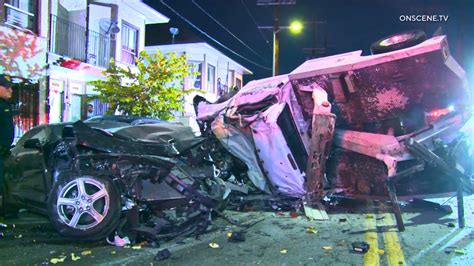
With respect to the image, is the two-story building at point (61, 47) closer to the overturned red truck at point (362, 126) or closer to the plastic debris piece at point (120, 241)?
the overturned red truck at point (362, 126)

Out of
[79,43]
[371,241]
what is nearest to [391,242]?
[371,241]

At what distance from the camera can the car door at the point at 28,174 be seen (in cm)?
532

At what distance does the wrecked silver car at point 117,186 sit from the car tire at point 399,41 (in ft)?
11.0

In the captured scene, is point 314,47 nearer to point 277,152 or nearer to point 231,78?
point 231,78

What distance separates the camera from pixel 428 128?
20.0 feet

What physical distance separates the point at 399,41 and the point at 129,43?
51.5 feet

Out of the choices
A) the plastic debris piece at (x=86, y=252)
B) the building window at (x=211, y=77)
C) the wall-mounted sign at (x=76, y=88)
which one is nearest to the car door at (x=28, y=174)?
the plastic debris piece at (x=86, y=252)

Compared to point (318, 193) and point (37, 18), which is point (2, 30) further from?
point (318, 193)

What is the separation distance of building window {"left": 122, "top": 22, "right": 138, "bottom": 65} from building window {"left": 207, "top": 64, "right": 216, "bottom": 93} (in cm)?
874

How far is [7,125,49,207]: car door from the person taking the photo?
5324 mm

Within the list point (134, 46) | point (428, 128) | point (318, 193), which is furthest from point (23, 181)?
point (134, 46)

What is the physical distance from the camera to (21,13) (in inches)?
493

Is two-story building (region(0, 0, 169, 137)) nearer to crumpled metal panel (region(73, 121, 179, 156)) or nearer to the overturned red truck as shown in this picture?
crumpled metal panel (region(73, 121, 179, 156))

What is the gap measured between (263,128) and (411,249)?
2.78 m
